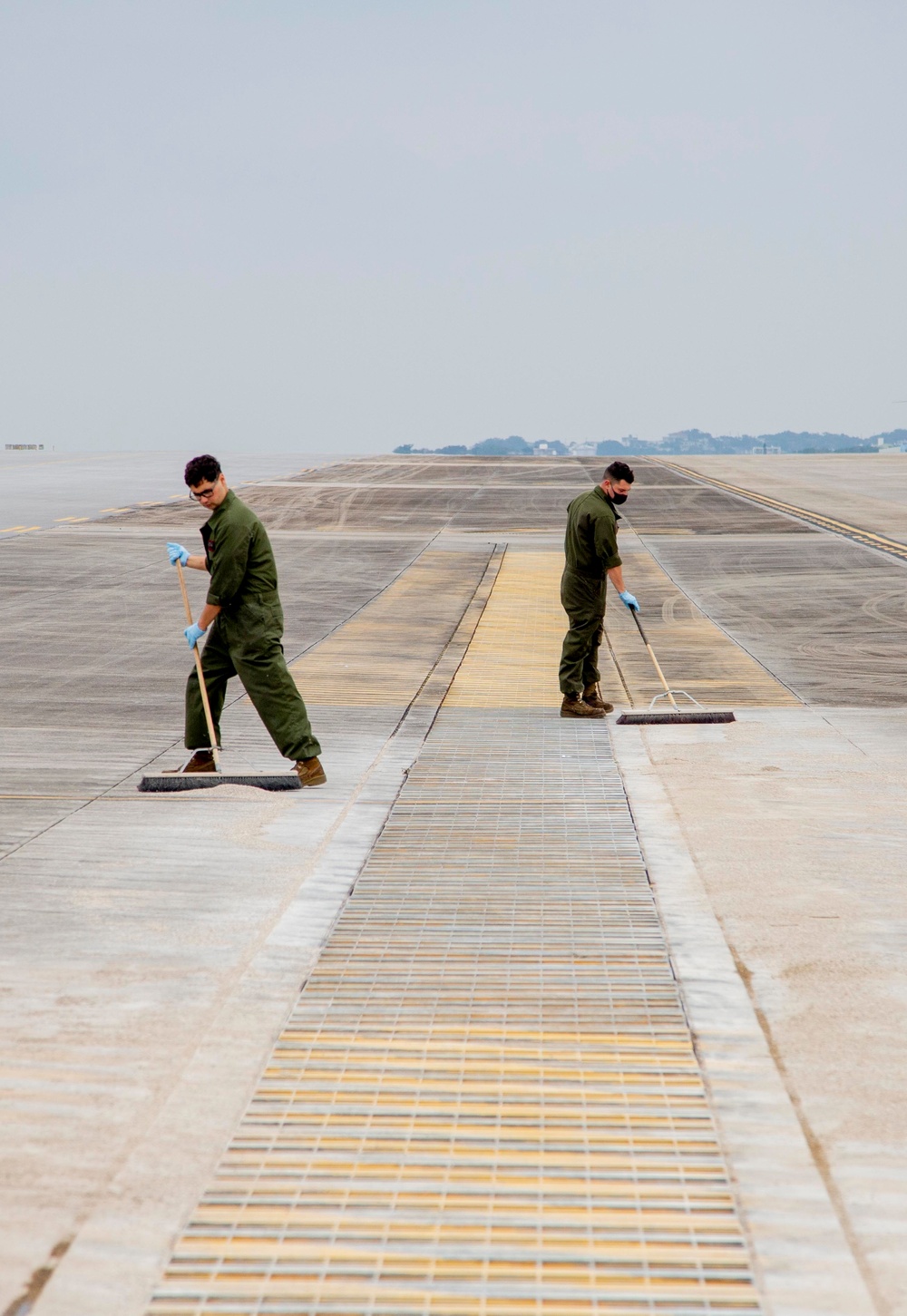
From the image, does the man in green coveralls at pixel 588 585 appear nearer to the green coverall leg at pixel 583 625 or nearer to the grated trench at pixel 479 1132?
the green coverall leg at pixel 583 625

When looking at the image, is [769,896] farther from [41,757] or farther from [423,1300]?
[41,757]

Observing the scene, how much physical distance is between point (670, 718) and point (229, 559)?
351 centimetres

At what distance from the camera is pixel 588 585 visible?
386 inches

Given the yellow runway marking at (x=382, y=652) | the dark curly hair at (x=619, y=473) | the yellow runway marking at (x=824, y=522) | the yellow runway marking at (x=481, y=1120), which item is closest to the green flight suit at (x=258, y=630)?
the yellow runway marking at (x=481, y=1120)

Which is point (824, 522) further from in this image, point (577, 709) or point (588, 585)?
point (577, 709)

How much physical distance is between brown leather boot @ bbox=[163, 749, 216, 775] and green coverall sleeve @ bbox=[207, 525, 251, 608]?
3.21 feet

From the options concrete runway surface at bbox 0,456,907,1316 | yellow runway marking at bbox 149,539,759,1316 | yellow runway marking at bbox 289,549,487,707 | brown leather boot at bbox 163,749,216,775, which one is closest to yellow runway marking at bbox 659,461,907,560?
yellow runway marking at bbox 289,549,487,707

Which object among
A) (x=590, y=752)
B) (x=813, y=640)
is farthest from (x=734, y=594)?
(x=590, y=752)

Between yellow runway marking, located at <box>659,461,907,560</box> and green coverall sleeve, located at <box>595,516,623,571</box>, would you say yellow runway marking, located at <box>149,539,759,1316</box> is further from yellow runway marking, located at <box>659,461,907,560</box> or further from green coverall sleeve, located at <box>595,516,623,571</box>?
yellow runway marking, located at <box>659,461,907,560</box>

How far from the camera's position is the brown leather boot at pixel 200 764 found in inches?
308

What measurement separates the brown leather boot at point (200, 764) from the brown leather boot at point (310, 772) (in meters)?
0.57

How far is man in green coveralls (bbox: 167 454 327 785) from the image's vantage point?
747 centimetres

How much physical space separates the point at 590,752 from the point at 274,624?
2207 mm

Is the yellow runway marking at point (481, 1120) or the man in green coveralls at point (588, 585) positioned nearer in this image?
the yellow runway marking at point (481, 1120)
